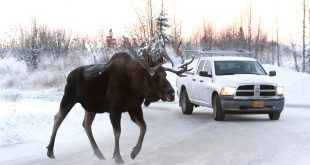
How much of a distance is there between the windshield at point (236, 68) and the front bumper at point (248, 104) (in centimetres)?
154

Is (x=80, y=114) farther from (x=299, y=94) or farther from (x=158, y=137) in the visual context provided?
(x=299, y=94)

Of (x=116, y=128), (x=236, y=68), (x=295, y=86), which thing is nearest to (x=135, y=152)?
(x=116, y=128)

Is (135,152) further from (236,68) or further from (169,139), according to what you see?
(236,68)

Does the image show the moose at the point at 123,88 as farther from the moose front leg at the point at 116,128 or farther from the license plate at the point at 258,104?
the license plate at the point at 258,104

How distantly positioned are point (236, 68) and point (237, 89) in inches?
67.7

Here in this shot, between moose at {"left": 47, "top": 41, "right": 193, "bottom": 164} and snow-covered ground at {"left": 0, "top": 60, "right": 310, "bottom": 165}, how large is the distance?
738 millimetres

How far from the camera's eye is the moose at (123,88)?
28.6 feet

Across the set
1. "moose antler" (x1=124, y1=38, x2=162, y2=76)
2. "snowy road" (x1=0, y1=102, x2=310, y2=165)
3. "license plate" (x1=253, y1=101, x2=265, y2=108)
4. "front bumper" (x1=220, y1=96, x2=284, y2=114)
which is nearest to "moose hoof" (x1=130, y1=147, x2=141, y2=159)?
"snowy road" (x1=0, y1=102, x2=310, y2=165)

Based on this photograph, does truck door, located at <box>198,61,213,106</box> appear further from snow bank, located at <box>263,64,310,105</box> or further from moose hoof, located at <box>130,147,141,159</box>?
snow bank, located at <box>263,64,310,105</box>

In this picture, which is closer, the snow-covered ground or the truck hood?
the snow-covered ground

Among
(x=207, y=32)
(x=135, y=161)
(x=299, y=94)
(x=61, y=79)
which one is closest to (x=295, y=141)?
(x=135, y=161)

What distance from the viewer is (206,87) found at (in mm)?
17297

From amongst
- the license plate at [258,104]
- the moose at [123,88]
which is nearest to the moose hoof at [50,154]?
the moose at [123,88]

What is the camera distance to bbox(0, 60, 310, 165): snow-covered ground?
9.62 m
